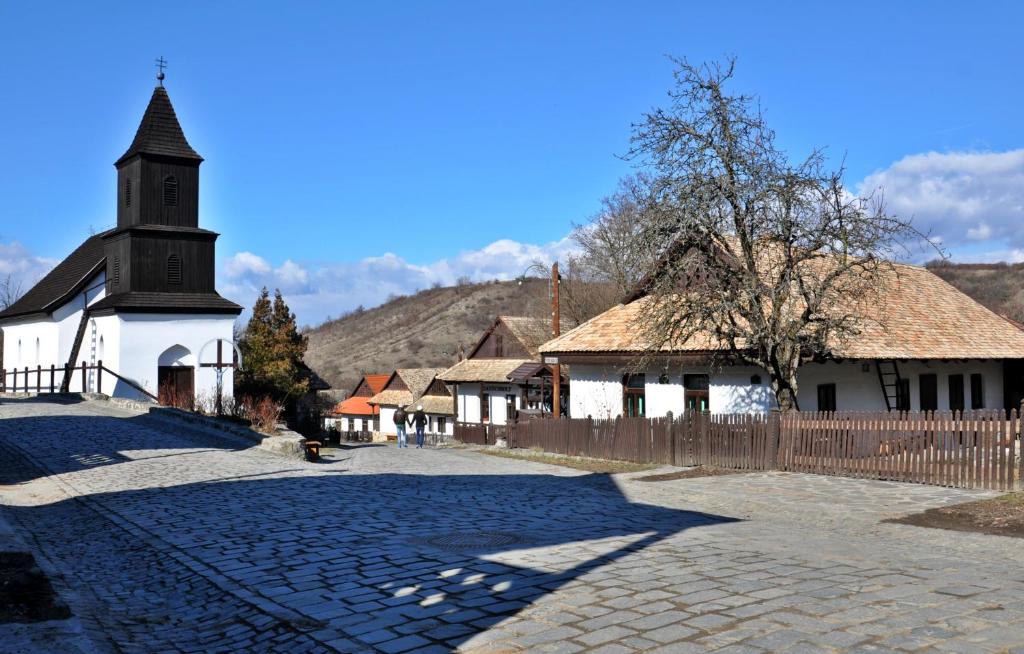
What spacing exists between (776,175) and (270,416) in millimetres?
16223

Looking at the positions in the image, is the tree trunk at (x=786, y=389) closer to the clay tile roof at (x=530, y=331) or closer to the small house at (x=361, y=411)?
the clay tile roof at (x=530, y=331)

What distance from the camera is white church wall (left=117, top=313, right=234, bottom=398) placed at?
128 feet

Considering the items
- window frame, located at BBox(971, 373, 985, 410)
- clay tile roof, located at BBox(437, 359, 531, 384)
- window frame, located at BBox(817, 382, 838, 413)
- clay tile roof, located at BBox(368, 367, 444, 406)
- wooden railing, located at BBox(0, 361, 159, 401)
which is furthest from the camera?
clay tile roof, located at BBox(368, 367, 444, 406)

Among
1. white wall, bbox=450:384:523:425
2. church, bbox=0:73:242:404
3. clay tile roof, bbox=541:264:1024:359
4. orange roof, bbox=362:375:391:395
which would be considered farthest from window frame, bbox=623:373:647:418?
orange roof, bbox=362:375:391:395

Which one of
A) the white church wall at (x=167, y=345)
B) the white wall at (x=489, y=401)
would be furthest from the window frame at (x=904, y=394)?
the white church wall at (x=167, y=345)

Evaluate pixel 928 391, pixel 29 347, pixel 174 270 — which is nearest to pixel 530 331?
pixel 174 270

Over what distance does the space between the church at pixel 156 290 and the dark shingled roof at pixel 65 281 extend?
1.80 meters

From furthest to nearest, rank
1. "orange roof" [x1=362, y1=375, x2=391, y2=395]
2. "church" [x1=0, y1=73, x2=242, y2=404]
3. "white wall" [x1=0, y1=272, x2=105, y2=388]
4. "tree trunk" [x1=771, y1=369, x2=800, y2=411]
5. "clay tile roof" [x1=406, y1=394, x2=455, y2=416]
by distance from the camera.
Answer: "orange roof" [x1=362, y1=375, x2=391, y2=395], "clay tile roof" [x1=406, y1=394, x2=455, y2=416], "white wall" [x1=0, y1=272, x2=105, y2=388], "church" [x1=0, y1=73, x2=242, y2=404], "tree trunk" [x1=771, y1=369, x2=800, y2=411]

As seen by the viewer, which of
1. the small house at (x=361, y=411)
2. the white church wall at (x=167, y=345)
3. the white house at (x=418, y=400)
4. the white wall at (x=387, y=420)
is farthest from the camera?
the small house at (x=361, y=411)

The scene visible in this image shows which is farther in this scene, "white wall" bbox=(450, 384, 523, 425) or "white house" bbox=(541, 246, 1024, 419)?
"white wall" bbox=(450, 384, 523, 425)

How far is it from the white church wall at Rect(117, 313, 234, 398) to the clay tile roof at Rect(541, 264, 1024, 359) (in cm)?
1899

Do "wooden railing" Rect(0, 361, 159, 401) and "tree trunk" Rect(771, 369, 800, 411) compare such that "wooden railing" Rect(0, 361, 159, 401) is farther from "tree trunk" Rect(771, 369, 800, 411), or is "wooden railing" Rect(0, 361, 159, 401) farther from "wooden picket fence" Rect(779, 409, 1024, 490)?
"wooden picket fence" Rect(779, 409, 1024, 490)

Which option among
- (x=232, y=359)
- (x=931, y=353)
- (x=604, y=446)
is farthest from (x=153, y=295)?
(x=931, y=353)

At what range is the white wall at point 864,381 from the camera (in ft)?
75.8
